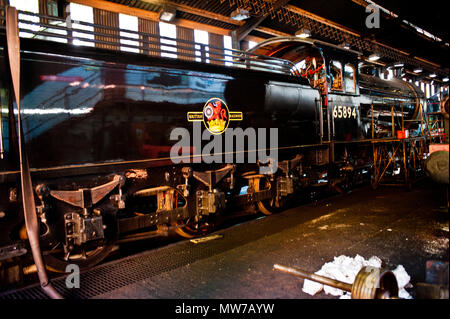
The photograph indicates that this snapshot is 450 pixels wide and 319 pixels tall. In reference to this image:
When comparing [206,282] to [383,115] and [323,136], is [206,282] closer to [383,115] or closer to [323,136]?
[323,136]

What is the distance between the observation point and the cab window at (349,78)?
21.4 feet

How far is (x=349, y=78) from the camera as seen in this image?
6.66 m

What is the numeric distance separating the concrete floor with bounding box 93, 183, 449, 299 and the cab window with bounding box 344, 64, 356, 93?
2.46 metres

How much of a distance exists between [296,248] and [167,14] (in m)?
8.41

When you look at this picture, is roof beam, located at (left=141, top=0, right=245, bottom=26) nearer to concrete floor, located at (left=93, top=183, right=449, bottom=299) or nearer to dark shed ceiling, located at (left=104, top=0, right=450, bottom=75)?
dark shed ceiling, located at (left=104, top=0, right=450, bottom=75)

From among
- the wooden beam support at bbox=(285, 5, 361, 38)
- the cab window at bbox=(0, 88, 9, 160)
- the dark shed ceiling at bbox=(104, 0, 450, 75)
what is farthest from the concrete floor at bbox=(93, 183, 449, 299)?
the wooden beam support at bbox=(285, 5, 361, 38)

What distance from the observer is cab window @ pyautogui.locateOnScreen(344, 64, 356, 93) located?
654 centimetres

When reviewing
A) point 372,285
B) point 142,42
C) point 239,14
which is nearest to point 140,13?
point 239,14

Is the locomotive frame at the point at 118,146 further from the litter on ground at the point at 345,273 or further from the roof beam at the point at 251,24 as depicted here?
the roof beam at the point at 251,24

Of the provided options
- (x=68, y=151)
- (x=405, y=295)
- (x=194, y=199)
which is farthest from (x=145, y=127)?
(x=405, y=295)

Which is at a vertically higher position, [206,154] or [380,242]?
[206,154]

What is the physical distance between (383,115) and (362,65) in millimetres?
1505

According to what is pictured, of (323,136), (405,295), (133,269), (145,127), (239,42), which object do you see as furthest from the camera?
(239,42)

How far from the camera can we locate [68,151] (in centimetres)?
300
